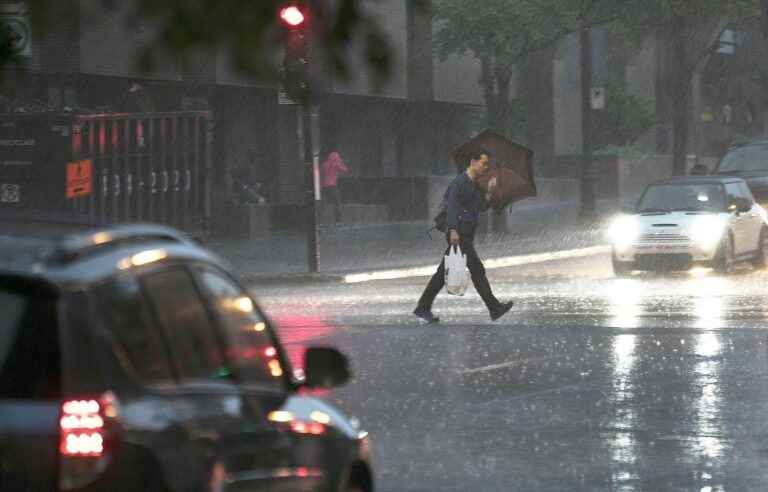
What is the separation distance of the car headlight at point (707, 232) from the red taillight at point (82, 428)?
77.1 ft

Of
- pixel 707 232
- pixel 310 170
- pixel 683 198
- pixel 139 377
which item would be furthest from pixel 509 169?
pixel 139 377

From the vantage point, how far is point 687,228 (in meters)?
27.5

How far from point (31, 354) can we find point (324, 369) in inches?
65.4

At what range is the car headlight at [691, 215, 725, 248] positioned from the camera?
27.3m

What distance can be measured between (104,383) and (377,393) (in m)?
9.48

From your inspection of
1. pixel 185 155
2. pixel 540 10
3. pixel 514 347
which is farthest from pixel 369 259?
pixel 514 347

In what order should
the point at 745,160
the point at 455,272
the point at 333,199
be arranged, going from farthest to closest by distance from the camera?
the point at 333,199
the point at 745,160
the point at 455,272

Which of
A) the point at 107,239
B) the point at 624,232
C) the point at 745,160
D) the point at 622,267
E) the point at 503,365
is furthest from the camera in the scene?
the point at 745,160

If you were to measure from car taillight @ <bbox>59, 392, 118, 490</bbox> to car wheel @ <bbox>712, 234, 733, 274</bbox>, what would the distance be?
2363cm

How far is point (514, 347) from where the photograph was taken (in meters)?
17.2

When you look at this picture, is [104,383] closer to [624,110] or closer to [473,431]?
[473,431]

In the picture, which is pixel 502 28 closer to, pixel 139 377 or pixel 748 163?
pixel 748 163

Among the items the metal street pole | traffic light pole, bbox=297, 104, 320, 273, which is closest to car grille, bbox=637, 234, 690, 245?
traffic light pole, bbox=297, 104, 320, 273

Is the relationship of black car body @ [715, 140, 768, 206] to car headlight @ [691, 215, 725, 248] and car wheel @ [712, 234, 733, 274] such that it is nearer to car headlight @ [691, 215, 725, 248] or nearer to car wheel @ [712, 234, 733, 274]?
car wheel @ [712, 234, 733, 274]
